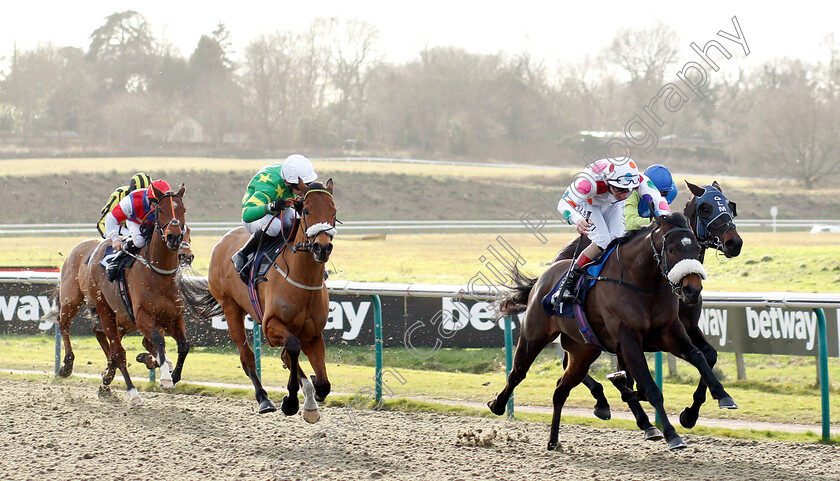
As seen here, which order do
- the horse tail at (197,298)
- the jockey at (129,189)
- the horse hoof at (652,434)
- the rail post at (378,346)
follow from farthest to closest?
the jockey at (129,189) < the horse tail at (197,298) < the rail post at (378,346) < the horse hoof at (652,434)

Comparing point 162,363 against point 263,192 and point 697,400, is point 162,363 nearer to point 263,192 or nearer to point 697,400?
point 263,192

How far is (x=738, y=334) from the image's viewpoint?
712 cm

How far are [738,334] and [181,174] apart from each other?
2819 centimetres

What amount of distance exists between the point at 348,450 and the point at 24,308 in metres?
7.55

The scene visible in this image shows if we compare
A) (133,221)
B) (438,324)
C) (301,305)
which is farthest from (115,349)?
(438,324)

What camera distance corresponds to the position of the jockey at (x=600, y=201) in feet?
17.5

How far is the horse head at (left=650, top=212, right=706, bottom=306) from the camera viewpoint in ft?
14.7

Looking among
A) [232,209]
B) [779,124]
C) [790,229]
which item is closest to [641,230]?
[790,229]

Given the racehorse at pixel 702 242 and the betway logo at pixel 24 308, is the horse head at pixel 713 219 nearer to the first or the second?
the racehorse at pixel 702 242

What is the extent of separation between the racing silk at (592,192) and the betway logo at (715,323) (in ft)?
7.01

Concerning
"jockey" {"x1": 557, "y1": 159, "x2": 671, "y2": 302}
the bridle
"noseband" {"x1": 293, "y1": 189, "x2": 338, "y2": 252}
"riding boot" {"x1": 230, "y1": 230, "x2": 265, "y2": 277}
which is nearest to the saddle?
"riding boot" {"x1": 230, "y1": 230, "x2": 265, "y2": 277}

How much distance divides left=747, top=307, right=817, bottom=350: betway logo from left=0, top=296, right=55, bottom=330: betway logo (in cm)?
851

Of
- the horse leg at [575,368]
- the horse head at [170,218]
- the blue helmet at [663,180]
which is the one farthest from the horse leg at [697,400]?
the horse head at [170,218]

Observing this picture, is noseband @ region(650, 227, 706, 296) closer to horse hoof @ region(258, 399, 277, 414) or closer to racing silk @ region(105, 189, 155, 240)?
horse hoof @ region(258, 399, 277, 414)
